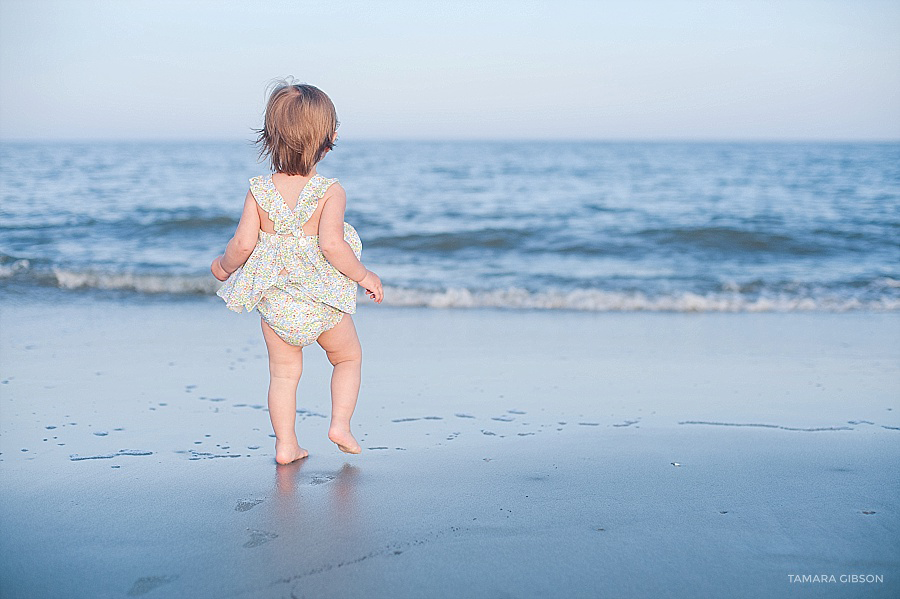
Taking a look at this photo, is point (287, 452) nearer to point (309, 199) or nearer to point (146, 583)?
point (309, 199)

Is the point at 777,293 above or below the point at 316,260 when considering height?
below

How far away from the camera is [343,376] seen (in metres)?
3.39

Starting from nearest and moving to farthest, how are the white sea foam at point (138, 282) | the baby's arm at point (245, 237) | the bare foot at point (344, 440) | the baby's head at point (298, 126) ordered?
the baby's head at point (298, 126) → the baby's arm at point (245, 237) → the bare foot at point (344, 440) → the white sea foam at point (138, 282)

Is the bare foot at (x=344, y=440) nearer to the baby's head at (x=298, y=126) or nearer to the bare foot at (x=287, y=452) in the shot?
the bare foot at (x=287, y=452)

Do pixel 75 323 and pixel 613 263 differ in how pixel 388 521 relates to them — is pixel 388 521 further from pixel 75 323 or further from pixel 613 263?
pixel 613 263

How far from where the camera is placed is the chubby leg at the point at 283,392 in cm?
329

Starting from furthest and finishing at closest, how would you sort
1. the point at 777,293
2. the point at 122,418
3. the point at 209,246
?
the point at 209,246 → the point at 777,293 → the point at 122,418

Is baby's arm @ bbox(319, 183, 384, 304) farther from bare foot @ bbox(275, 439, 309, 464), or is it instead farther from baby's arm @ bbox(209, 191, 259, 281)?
bare foot @ bbox(275, 439, 309, 464)

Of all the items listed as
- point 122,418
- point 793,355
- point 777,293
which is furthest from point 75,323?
point 777,293

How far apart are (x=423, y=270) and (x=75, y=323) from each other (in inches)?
173

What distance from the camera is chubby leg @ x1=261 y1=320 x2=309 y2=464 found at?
10.8 ft

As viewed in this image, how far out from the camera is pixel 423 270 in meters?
9.90

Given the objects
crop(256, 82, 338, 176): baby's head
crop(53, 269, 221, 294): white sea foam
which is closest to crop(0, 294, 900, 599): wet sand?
crop(256, 82, 338, 176): baby's head

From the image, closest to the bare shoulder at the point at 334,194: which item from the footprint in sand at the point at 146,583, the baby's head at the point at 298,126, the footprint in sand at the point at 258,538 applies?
the baby's head at the point at 298,126
